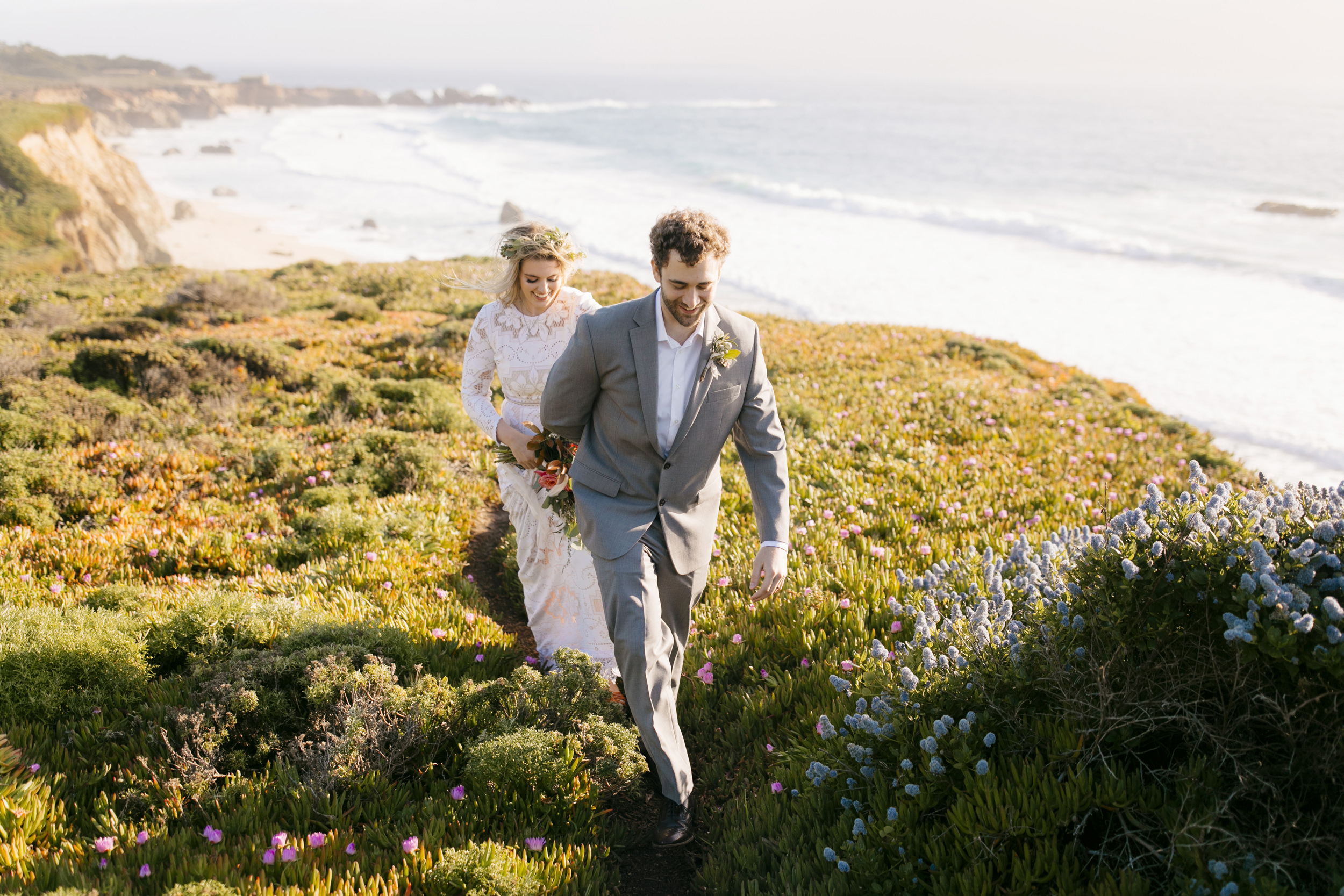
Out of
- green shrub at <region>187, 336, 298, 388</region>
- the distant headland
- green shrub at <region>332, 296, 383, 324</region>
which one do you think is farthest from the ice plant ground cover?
the distant headland

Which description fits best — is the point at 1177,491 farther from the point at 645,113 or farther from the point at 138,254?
the point at 645,113

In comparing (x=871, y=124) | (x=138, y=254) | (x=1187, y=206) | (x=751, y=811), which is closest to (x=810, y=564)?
(x=751, y=811)

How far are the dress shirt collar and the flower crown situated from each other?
49.1 inches

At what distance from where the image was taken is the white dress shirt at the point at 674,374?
3.63 meters

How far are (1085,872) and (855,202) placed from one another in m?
46.2

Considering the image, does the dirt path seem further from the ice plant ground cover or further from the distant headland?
the distant headland

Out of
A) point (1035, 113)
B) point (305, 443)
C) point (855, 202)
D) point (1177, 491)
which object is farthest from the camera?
point (1035, 113)

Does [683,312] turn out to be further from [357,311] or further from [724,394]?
[357,311]

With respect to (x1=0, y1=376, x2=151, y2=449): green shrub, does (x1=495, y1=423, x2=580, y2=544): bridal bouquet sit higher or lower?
higher

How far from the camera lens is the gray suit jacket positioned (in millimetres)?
3570

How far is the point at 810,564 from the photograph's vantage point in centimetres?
571

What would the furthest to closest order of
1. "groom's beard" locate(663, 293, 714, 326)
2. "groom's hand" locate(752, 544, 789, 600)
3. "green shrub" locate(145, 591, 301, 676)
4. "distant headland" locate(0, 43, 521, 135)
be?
"distant headland" locate(0, 43, 521, 135), "green shrub" locate(145, 591, 301, 676), "groom's hand" locate(752, 544, 789, 600), "groom's beard" locate(663, 293, 714, 326)

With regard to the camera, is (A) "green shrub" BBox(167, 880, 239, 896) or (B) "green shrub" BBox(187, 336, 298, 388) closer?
(A) "green shrub" BBox(167, 880, 239, 896)

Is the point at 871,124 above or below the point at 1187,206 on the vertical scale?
above
